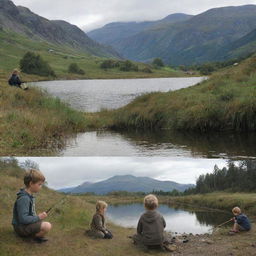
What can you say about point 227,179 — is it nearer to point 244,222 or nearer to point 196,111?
point 244,222

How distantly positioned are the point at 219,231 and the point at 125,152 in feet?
13.8

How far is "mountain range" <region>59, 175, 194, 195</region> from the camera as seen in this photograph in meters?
15.9

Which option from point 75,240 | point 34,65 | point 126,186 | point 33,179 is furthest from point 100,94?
point 34,65

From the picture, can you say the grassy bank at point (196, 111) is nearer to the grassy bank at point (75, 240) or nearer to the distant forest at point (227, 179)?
the distant forest at point (227, 179)

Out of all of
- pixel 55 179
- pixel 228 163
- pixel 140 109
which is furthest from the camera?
pixel 140 109

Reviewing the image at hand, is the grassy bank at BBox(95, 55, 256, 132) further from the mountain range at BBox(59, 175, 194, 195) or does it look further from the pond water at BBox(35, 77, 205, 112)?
the pond water at BBox(35, 77, 205, 112)

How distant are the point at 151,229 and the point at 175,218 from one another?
6.97 meters

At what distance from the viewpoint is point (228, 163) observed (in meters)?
13.7

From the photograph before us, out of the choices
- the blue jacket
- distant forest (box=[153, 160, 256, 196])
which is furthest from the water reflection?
the blue jacket

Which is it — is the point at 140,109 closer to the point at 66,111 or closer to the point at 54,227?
the point at 66,111

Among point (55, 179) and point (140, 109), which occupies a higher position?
point (140, 109)

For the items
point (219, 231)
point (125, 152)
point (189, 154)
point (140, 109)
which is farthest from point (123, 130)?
point (219, 231)

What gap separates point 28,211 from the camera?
9.23m

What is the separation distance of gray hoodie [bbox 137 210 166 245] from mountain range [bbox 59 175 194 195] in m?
5.02
